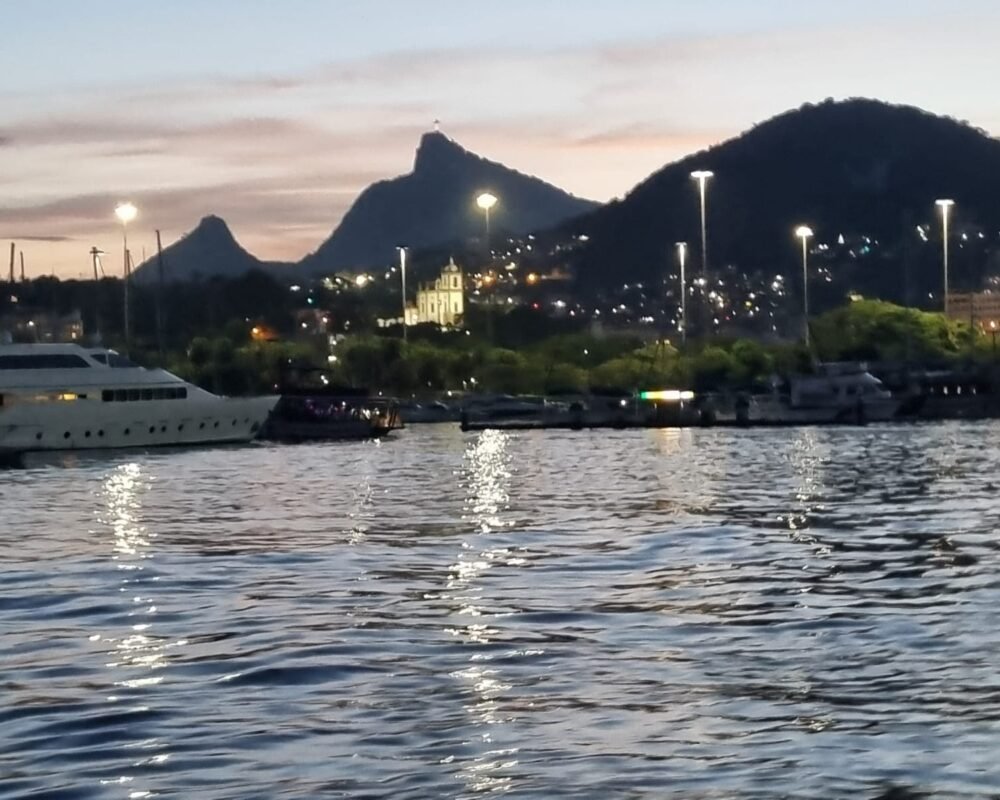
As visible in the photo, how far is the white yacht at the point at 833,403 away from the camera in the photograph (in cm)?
8738

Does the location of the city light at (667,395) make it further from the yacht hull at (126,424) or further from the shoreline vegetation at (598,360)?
the yacht hull at (126,424)

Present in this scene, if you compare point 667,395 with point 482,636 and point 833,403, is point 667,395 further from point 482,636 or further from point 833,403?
point 482,636

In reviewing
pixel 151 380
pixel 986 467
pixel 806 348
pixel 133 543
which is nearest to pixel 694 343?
pixel 806 348

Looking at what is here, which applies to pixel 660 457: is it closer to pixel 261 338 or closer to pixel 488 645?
pixel 488 645

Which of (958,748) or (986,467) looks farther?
(986,467)

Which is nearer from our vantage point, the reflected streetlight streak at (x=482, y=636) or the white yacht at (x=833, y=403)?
the reflected streetlight streak at (x=482, y=636)

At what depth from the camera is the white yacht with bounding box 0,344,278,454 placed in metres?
65.3

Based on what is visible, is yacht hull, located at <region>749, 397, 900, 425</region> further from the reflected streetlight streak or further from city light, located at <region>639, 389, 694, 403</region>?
the reflected streetlight streak

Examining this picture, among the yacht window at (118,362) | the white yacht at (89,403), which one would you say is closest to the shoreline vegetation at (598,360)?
the white yacht at (89,403)

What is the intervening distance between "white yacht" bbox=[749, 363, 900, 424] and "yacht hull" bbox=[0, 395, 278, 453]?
27761mm

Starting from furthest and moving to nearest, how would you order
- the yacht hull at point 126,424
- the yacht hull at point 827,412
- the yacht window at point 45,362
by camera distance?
the yacht hull at point 827,412
the yacht window at point 45,362
the yacht hull at point 126,424

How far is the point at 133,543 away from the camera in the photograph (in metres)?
25.9

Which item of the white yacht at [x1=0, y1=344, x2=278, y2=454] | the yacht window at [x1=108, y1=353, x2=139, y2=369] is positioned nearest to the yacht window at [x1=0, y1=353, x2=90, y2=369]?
the white yacht at [x1=0, y1=344, x2=278, y2=454]

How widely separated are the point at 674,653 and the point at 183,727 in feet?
14.5
